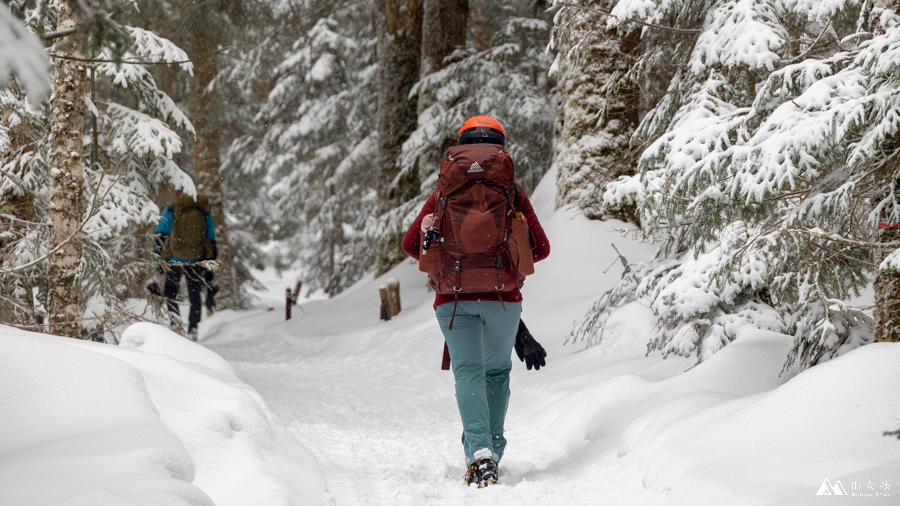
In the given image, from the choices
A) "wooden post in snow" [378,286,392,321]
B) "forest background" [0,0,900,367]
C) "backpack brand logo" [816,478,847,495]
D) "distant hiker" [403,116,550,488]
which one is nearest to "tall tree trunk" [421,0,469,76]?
"forest background" [0,0,900,367]

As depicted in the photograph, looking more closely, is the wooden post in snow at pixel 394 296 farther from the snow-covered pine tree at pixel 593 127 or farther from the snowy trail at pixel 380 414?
the snow-covered pine tree at pixel 593 127

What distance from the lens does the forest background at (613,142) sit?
10.6 ft

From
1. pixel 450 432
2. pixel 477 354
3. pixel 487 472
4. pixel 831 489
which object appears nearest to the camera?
pixel 831 489

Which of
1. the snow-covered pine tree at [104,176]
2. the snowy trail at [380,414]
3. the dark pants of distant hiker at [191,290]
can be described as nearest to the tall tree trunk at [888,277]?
the snowy trail at [380,414]

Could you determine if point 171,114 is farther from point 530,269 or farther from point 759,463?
point 759,463

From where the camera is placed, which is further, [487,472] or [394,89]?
[394,89]

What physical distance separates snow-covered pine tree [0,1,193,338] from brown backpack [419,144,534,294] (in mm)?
3566

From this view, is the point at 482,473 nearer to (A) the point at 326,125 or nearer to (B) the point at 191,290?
(B) the point at 191,290

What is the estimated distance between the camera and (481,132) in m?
4.01

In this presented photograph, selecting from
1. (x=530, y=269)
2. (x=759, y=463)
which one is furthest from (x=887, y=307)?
(x=530, y=269)

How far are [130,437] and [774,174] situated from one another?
10.0 feet

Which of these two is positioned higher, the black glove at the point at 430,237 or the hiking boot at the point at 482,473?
the black glove at the point at 430,237

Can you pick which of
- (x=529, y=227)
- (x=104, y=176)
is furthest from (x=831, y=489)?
(x=104, y=176)

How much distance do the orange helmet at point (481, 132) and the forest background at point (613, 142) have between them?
2.96ft
